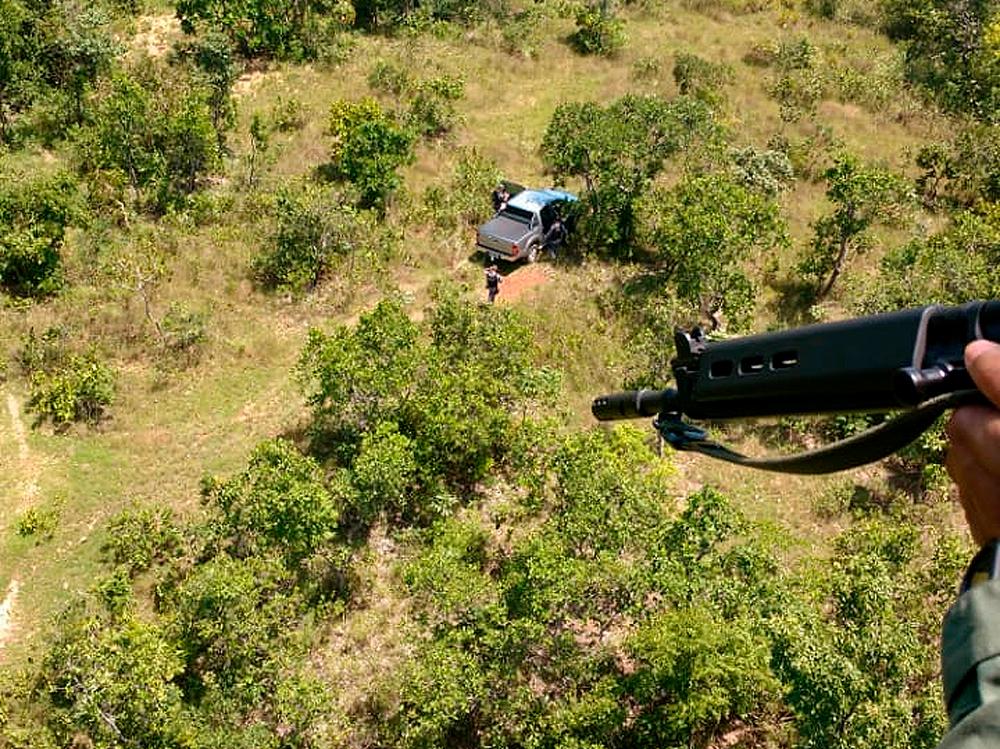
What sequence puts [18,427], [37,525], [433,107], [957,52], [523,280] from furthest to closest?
[957,52]
[433,107]
[523,280]
[18,427]
[37,525]

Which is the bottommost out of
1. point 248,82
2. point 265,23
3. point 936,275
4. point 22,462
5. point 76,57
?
point 22,462

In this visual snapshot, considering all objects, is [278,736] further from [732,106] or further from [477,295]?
[732,106]

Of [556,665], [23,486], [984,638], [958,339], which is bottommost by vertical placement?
[23,486]

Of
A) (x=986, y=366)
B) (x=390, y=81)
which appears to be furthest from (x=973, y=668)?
(x=390, y=81)

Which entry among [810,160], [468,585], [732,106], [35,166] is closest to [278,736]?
[468,585]

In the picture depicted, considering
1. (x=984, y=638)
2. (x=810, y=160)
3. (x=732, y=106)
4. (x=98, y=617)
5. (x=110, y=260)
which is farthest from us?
(x=732, y=106)

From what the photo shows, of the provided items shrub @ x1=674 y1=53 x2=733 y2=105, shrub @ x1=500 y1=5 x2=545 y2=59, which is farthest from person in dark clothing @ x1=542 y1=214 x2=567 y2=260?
shrub @ x1=500 y1=5 x2=545 y2=59

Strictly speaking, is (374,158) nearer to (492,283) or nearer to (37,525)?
(492,283)
